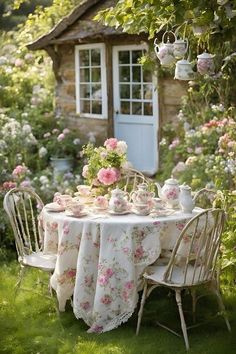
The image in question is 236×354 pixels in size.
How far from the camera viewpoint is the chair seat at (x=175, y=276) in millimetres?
4859

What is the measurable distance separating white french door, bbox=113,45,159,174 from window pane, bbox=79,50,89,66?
26.5 inches

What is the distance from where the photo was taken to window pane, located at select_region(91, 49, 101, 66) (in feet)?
35.3

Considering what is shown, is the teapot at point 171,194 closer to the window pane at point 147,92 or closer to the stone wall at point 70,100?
the window pane at point 147,92

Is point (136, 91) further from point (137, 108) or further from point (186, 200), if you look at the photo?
point (186, 200)

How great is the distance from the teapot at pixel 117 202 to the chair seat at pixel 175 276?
1.69ft

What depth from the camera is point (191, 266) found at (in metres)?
5.23

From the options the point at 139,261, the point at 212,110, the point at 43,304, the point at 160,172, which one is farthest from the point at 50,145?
the point at 139,261

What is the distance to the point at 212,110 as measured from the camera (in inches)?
337

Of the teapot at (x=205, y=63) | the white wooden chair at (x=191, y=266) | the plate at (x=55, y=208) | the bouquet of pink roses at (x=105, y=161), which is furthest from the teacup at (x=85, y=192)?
the teapot at (x=205, y=63)

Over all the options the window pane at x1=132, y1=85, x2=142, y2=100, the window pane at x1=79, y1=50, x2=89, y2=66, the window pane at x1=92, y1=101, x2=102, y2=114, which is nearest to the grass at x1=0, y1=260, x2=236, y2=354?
the window pane at x1=132, y1=85, x2=142, y2=100

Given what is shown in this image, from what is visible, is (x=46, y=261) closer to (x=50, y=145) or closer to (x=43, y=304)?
(x=43, y=304)

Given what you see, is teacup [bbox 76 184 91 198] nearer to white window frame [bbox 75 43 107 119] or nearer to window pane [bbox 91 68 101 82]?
white window frame [bbox 75 43 107 119]

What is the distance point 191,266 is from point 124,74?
5729mm

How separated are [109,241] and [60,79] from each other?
22.8ft
